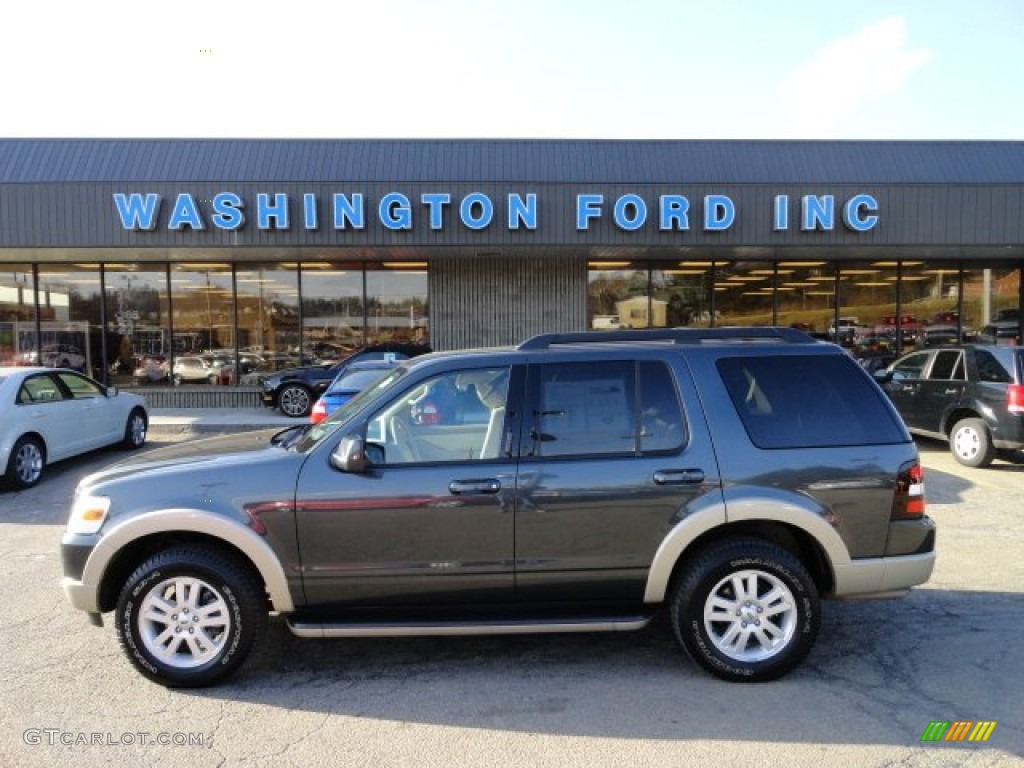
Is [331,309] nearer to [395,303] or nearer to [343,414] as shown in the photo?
[395,303]

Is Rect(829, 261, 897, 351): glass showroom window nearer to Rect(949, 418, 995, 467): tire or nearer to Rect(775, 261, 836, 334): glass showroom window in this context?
Rect(775, 261, 836, 334): glass showroom window

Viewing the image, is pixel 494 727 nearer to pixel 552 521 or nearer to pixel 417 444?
pixel 552 521

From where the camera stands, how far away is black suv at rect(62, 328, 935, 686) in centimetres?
371

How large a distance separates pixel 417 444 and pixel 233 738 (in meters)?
1.60

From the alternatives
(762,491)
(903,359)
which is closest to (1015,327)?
(903,359)

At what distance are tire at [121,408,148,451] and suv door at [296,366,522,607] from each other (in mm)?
8591

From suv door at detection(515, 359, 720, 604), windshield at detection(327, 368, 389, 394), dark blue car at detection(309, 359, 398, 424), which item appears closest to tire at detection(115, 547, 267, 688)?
suv door at detection(515, 359, 720, 604)

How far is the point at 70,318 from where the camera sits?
653 inches

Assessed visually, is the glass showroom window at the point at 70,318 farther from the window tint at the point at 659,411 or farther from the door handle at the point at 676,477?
the door handle at the point at 676,477

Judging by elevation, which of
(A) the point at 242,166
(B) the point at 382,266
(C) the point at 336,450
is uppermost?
(A) the point at 242,166

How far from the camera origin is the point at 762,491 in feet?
12.4

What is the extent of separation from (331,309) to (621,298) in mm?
6569

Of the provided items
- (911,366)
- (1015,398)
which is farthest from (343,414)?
(911,366)

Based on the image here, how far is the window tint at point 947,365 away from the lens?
9712 mm
